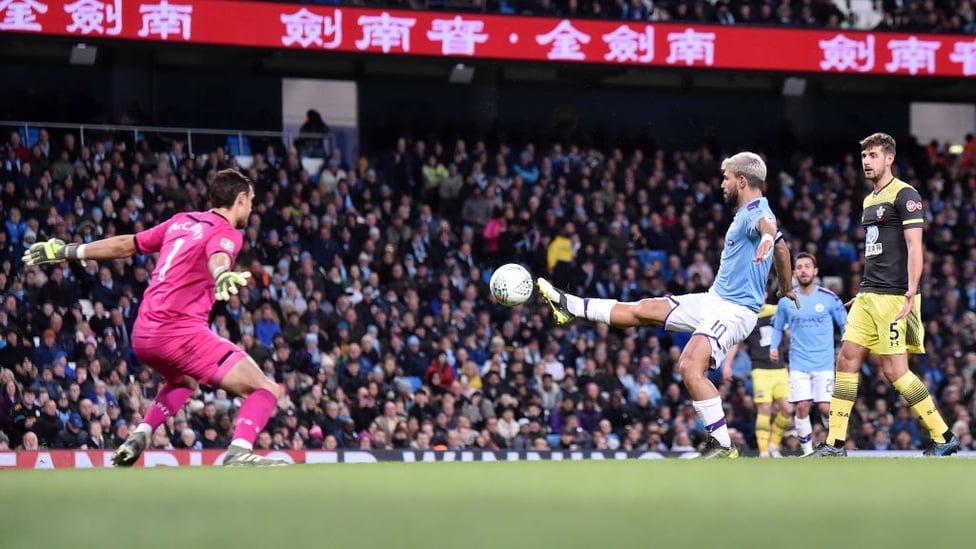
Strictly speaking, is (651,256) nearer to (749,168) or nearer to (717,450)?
(749,168)

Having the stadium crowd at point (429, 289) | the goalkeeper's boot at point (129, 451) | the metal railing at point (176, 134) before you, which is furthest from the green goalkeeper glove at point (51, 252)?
the metal railing at point (176, 134)

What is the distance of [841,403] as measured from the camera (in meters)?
10.7

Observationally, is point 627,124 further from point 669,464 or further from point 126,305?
point 669,464

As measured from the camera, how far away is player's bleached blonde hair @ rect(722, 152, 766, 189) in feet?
32.1

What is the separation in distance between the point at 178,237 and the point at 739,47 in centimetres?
1848

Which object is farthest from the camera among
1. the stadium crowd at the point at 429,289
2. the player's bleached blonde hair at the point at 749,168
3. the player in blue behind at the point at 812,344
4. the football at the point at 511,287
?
the stadium crowd at the point at 429,289

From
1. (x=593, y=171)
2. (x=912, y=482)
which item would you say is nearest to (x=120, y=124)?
(x=593, y=171)

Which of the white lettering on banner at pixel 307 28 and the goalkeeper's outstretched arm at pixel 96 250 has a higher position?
the white lettering on banner at pixel 307 28

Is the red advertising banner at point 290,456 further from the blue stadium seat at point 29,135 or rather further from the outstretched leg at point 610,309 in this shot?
the blue stadium seat at point 29,135

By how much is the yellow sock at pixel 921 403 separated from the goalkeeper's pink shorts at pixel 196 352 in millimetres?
5000

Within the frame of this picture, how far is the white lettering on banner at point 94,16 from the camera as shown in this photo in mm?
22062

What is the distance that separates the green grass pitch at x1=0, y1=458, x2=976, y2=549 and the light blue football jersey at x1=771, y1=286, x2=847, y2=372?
8244 millimetres

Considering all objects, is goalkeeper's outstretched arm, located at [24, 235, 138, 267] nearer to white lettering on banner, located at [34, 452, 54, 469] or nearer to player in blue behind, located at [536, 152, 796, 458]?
player in blue behind, located at [536, 152, 796, 458]

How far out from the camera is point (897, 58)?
2589cm
